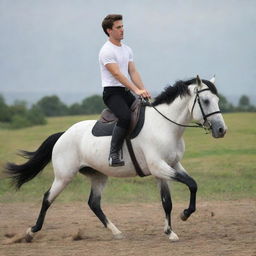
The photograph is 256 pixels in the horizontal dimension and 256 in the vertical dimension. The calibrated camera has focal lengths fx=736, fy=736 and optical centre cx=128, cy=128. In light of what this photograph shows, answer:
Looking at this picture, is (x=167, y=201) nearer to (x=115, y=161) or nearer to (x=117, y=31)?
(x=115, y=161)

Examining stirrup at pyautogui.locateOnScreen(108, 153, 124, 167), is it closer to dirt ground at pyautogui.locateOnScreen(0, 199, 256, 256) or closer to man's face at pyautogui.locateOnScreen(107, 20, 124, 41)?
dirt ground at pyautogui.locateOnScreen(0, 199, 256, 256)

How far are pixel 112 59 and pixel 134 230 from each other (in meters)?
2.74

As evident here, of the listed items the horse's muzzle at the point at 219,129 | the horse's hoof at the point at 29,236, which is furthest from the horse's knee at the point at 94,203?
the horse's muzzle at the point at 219,129

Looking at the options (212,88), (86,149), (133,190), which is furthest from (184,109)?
(133,190)

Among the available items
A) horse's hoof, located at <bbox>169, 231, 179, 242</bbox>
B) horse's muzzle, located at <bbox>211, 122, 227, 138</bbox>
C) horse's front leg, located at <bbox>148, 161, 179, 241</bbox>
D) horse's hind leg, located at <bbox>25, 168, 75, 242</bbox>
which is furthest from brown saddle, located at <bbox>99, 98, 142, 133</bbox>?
horse's hoof, located at <bbox>169, 231, 179, 242</bbox>

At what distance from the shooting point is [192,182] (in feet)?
30.2

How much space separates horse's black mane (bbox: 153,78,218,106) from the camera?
9.33 metres

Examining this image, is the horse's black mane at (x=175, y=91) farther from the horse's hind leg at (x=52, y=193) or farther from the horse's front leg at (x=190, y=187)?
the horse's hind leg at (x=52, y=193)

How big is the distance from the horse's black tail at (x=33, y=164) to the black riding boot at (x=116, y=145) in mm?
1452

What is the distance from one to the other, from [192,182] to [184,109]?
0.97 metres

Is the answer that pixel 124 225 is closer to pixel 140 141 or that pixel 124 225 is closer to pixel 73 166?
pixel 73 166

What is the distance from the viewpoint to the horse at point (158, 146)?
30.2 ft

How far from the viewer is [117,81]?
9.76m

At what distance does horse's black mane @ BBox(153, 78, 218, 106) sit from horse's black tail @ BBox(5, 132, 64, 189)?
6.25 ft
